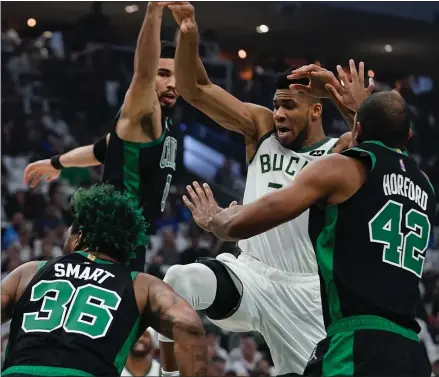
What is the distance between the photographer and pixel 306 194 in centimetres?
363

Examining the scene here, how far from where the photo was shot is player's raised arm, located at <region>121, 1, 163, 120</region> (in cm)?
530

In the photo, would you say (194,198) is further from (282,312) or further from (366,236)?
(282,312)

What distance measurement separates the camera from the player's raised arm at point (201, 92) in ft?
16.4

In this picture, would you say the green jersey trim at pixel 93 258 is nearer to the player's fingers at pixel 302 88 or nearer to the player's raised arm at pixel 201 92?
the player's fingers at pixel 302 88

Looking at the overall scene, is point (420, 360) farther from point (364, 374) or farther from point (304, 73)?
point (304, 73)

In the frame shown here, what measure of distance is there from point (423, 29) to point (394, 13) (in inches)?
26.3

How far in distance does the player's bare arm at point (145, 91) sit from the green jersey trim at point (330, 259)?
6.58ft

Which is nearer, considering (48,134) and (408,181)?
(408,181)

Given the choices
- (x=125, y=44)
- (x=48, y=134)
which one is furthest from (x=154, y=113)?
(x=125, y=44)

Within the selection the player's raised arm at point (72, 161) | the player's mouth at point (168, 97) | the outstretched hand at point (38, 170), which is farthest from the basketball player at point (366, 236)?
the outstretched hand at point (38, 170)

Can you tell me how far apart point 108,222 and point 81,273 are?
302 mm

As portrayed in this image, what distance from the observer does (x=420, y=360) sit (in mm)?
3740

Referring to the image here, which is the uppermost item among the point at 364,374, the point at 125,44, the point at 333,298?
the point at 125,44

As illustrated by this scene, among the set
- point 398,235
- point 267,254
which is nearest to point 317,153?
point 267,254
